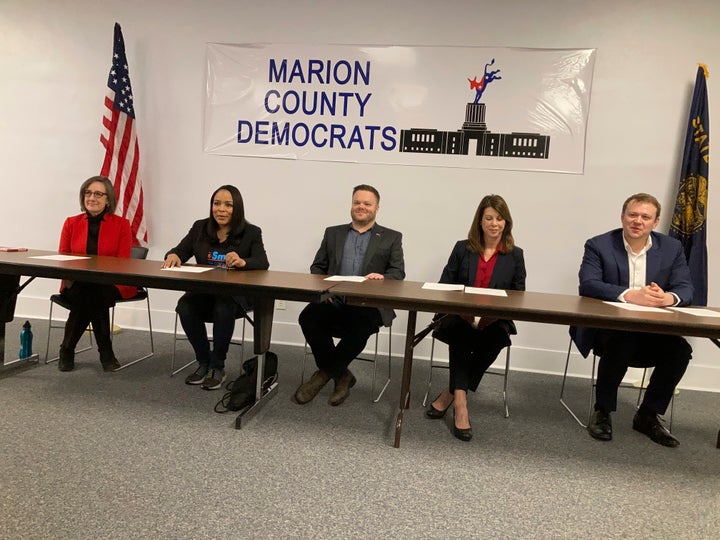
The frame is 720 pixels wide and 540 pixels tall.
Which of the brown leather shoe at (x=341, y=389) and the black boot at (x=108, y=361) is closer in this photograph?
the brown leather shoe at (x=341, y=389)

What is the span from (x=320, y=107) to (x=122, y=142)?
154 centimetres

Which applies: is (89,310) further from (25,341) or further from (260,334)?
(260,334)

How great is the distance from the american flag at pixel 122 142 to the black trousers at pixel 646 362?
3246 millimetres

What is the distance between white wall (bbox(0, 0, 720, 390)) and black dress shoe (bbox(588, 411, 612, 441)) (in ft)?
3.82

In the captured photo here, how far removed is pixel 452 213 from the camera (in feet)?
12.1

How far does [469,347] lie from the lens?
251 cm

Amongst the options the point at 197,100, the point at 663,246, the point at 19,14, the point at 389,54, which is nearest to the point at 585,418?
the point at 663,246

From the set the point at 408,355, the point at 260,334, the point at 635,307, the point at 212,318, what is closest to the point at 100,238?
the point at 212,318

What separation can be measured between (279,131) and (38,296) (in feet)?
8.24

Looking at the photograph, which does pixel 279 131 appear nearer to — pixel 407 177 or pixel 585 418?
pixel 407 177

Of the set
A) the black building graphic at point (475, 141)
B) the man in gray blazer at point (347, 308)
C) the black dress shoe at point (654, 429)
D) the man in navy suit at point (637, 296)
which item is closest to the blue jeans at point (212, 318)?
the man in gray blazer at point (347, 308)

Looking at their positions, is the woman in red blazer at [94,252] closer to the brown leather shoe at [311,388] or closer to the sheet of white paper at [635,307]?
the brown leather shoe at [311,388]

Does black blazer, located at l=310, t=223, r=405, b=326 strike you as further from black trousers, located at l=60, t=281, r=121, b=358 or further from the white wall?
black trousers, located at l=60, t=281, r=121, b=358

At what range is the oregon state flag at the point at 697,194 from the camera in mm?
3221
